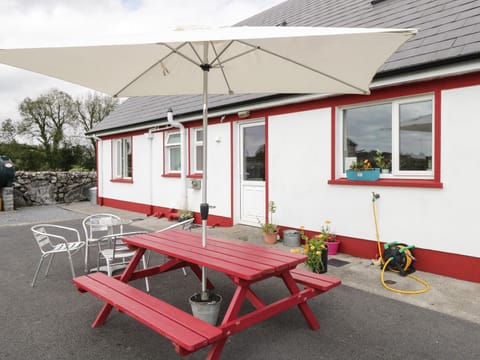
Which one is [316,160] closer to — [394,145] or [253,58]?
[394,145]

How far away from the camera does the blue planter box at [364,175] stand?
18.2 feet

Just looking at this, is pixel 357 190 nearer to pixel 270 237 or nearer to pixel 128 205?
pixel 270 237

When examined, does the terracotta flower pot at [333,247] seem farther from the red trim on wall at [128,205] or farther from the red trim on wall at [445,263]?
the red trim on wall at [128,205]

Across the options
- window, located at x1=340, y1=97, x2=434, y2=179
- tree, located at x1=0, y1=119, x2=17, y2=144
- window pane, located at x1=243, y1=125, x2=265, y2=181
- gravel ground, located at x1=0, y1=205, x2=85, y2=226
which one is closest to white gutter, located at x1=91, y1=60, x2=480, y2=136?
window, located at x1=340, y1=97, x2=434, y2=179

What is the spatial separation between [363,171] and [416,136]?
0.93 metres

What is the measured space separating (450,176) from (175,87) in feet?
12.8

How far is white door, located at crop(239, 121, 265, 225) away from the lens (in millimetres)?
7777

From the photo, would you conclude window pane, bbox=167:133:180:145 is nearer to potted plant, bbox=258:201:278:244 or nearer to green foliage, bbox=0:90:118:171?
potted plant, bbox=258:201:278:244

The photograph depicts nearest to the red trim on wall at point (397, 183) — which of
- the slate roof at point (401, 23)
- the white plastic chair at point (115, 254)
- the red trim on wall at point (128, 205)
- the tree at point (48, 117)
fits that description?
the slate roof at point (401, 23)

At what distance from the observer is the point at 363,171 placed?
5656 millimetres

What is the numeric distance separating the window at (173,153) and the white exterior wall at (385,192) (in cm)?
383

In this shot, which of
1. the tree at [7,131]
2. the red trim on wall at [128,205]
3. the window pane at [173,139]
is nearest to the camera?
Result: the window pane at [173,139]

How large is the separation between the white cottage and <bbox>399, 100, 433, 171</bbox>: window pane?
15mm

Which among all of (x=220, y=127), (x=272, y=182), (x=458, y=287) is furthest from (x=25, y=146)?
(x=458, y=287)
